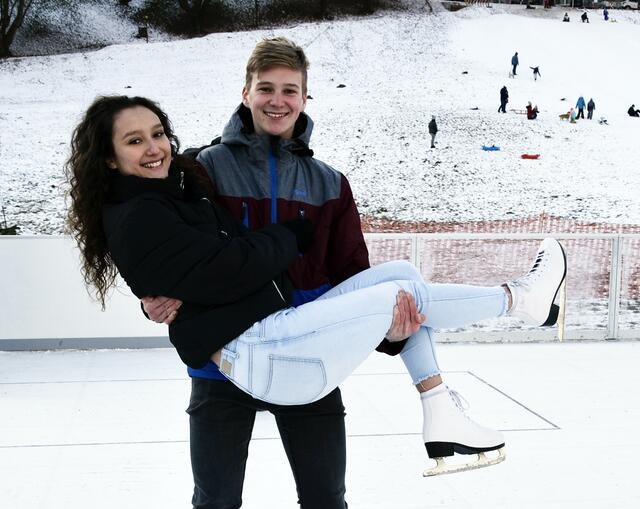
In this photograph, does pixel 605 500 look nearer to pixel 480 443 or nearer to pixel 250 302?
pixel 480 443

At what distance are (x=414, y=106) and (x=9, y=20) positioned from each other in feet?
39.5

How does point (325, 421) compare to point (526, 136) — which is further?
point (526, 136)

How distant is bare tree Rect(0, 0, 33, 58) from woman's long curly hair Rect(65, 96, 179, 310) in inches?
817

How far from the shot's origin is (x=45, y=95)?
765 inches

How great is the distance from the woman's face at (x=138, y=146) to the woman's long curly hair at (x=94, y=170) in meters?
0.02

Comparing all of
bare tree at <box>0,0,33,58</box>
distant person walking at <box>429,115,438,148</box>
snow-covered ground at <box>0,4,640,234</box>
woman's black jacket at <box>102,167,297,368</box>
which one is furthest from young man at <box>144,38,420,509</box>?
bare tree at <box>0,0,33,58</box>

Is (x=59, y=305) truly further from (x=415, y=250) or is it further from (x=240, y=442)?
(x=240, y=442)

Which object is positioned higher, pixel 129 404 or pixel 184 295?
pixel 184 295

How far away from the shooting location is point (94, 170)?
165cm

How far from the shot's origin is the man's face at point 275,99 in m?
1.74

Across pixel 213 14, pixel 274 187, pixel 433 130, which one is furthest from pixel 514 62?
pixel 274 187

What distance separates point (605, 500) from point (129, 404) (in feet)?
8.80

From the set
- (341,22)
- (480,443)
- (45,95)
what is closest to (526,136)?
(341,22)

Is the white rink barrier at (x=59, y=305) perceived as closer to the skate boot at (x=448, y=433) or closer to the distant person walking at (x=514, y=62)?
the skate boot at (x=448, y=433)
